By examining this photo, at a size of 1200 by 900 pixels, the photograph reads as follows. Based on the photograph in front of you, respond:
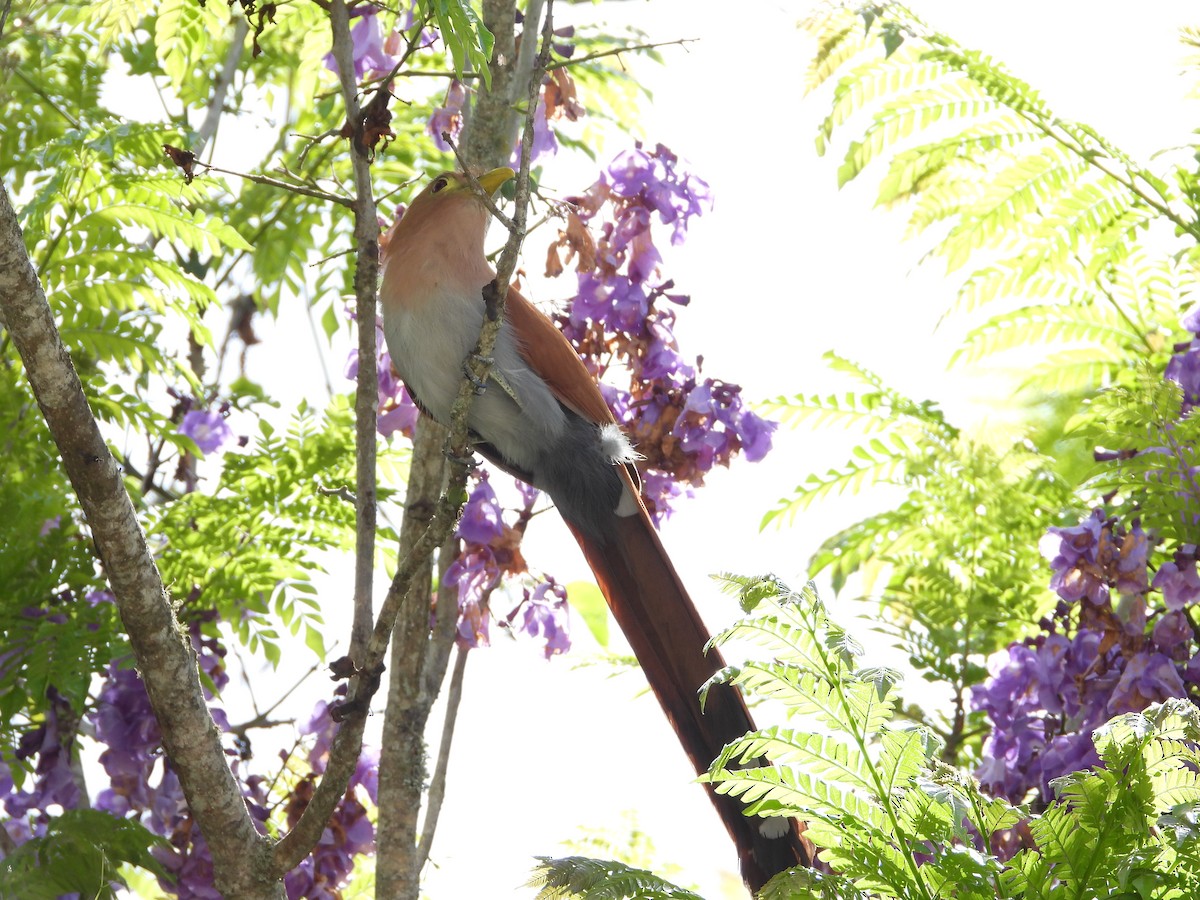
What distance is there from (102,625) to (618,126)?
1877 mm

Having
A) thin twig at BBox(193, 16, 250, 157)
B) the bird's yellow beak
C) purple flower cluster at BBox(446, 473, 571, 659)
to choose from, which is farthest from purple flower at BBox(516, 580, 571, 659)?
thin twig at BBox(193, 16, 250, 157)


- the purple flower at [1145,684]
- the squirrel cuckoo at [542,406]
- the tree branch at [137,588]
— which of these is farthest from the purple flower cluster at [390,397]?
the purple flower at [1145,684]

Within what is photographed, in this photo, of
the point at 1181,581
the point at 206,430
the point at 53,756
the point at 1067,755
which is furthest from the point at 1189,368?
the point at 53,756

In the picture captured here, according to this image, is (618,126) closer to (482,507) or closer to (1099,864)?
(482,507)

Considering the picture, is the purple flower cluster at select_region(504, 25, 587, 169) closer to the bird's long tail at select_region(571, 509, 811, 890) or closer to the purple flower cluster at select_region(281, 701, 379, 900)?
the bird's long tail at select_region(571, 509, 811, 890)

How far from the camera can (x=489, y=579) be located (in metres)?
2.52

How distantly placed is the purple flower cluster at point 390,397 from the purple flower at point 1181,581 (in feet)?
4.97

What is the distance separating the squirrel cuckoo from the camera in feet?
8.04

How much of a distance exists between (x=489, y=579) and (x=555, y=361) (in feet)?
1.49

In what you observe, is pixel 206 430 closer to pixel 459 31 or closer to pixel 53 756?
pixel 53 756

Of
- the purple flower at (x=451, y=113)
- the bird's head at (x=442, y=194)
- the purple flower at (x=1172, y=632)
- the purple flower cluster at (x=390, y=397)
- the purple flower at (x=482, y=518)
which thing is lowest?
the purple flower at (x=1172, y=632)

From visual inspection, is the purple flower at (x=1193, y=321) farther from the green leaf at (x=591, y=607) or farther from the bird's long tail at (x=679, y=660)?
the green leaf at (x=591, y=607)

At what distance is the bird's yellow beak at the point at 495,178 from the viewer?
240cm

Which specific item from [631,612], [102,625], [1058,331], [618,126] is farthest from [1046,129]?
[102,625]
